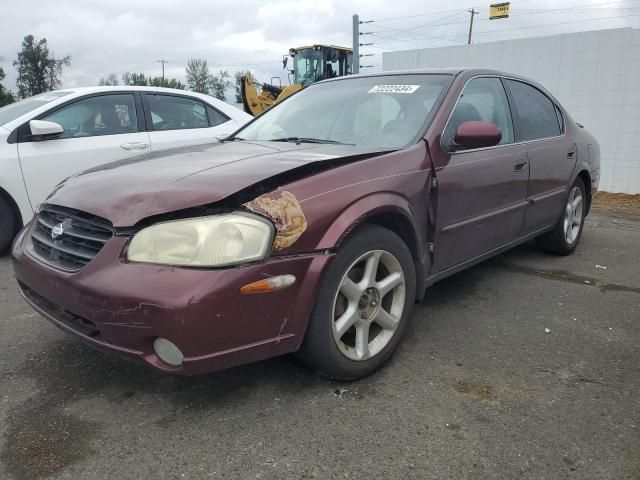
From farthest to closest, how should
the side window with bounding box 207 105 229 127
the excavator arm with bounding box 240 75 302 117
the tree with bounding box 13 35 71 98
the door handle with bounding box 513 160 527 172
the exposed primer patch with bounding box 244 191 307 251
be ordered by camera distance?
the tree with bounding box 13 35 71 98, the excavator arm with bounding box 240 75 302 117, the side window with bounding box 207 105 229 127, the door handle with bounding box 513 160 527 172, the exposed primer patch with bounding box 244 191 307 251

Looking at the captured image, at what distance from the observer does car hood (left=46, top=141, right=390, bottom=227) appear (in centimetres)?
212

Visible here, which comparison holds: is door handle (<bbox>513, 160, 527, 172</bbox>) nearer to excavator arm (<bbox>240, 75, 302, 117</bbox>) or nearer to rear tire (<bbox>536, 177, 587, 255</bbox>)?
rear tire (<bbox>536, 177, 587, 255</bbox>)

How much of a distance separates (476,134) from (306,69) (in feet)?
52.6

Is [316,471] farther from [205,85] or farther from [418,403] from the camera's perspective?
[205,85]

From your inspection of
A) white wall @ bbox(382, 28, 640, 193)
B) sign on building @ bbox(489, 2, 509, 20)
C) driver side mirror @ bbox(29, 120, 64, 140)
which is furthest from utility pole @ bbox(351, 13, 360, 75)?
driver side mirror @ bbox(29, 120, 64, 140)

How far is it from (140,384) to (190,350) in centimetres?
69

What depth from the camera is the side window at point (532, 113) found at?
3975 millimetres

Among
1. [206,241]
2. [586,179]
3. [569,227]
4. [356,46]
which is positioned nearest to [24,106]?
[206,241]

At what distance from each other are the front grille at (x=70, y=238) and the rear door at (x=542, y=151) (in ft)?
9.84

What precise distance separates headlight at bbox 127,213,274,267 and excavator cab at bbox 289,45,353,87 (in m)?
16.2

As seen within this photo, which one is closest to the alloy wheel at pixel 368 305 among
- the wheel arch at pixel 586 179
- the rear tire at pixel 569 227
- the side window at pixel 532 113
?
the side window at pixel 532 113

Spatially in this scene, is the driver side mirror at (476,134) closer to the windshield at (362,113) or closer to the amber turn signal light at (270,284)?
the windshield at (362,113)

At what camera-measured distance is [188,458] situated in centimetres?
197

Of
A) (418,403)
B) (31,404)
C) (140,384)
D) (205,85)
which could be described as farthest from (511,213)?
(205,85)
